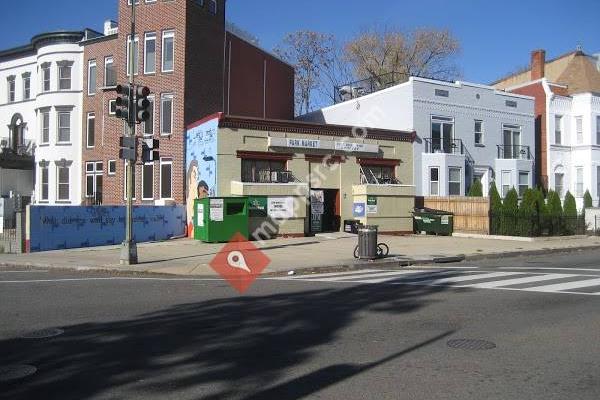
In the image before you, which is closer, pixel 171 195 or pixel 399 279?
pixel 399 279

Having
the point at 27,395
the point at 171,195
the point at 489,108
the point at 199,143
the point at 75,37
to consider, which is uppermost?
the point at 75,37

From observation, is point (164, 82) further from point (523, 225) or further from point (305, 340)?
point (305, 340)

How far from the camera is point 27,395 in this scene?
523 centimetres

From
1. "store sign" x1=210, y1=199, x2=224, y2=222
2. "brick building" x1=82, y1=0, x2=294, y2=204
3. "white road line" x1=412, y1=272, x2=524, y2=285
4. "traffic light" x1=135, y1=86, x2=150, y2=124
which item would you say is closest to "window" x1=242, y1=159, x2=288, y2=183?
"store sign" x1=210, y1=199, x2=224, y2=222

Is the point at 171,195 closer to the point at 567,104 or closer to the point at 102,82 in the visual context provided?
the point at 102,82

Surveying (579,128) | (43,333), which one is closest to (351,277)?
(43,333)

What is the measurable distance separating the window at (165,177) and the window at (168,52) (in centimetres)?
451

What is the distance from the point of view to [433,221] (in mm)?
27516

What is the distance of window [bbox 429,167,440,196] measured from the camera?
30750 millimetres

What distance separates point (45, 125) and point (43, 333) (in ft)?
99.6

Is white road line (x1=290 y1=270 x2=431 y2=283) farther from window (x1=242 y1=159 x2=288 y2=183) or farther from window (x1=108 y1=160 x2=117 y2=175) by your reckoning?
window (x1=108 y1=160 x2=117 y2=175)

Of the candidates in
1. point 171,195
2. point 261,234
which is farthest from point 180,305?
point 171,195

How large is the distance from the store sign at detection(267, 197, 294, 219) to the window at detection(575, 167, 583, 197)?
22.3 m

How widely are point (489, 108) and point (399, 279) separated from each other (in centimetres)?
2305
